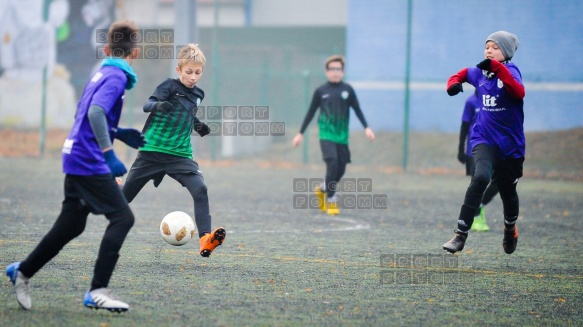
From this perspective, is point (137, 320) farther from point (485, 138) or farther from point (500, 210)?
point (500, 210)

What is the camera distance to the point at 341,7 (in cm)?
3578

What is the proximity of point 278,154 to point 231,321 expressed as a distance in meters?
18.5

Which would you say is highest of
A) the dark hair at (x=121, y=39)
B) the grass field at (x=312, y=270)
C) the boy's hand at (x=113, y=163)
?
the dark hair at (x=121, y=39)

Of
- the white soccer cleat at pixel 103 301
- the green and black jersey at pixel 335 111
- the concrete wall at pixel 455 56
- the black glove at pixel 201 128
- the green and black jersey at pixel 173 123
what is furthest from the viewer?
the concrete wall at pixel 455 56

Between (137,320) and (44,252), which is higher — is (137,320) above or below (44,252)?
below

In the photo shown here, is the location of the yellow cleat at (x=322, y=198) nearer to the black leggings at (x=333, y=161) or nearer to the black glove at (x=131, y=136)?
the black leggings at (x=333, y=161)

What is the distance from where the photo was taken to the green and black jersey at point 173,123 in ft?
25.2

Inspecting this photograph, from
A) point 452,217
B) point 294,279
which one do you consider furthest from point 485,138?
point 452,217

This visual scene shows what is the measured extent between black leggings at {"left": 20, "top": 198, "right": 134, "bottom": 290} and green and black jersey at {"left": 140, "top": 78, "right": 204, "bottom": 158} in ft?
6.76

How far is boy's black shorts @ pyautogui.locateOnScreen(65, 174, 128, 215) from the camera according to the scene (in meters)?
5.54

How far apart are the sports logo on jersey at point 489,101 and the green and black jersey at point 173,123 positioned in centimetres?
253

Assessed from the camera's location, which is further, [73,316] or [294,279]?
[294,279]

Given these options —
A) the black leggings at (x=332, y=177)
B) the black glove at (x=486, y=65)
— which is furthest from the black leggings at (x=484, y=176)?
the black leggings at (x=332, y=177)

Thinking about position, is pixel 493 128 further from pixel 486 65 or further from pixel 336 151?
pixel 336 151
